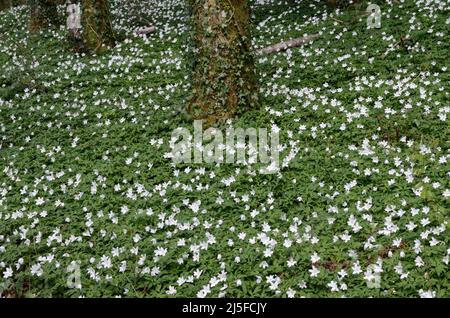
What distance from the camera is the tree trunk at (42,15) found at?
1622 cm

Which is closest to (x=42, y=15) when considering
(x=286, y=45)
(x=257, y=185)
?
(x=286, y=45)

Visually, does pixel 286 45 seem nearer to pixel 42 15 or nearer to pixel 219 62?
pixel 219 62

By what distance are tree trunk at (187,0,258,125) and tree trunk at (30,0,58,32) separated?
33.3 feet

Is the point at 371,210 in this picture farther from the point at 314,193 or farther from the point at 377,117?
the point at 377,117

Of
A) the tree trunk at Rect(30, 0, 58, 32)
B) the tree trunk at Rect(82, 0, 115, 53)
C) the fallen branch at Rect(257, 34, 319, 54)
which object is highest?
the tree trunk at Rect(30, 0, 58, 32)

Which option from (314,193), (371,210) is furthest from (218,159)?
(371,210)

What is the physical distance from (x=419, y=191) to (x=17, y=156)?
6676mm

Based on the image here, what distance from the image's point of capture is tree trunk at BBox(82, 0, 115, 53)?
12594mm
